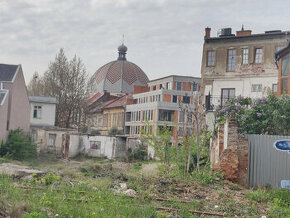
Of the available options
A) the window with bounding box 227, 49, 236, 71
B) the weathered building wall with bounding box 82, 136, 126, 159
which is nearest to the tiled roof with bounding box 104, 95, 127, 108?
the weathered building wall with bounding box 82, 136, 126, 159

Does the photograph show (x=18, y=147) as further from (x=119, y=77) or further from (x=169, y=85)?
(x=119, y=77)

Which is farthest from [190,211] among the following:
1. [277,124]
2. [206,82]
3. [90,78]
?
[90,78]

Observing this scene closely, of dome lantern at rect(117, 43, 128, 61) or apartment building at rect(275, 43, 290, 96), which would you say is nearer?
apartment building at rect(275, 43, 290, 96)

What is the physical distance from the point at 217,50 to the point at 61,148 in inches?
753

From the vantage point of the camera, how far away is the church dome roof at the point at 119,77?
8362 cm

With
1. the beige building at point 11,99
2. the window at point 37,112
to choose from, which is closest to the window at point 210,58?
the beige building at point 11,99

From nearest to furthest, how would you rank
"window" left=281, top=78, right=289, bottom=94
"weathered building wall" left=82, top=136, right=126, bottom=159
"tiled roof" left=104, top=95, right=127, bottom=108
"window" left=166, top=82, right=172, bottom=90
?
"window" left=281, top=78, right=289, bottom=94 < "weathered building wall" left=82, top=136, right=126, bottom=159 < "window" left=166, top=82, right=172, bottom=90 < "tiled roof" left=104, top=95, right=127, bottom=108

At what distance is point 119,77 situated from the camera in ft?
278

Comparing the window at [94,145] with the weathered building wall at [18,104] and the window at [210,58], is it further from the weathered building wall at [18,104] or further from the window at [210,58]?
the window at [210,58]

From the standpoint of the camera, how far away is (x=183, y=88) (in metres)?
58.3

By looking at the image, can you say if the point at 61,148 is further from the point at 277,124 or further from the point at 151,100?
the point at 277,124

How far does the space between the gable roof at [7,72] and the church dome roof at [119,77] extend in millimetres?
43459

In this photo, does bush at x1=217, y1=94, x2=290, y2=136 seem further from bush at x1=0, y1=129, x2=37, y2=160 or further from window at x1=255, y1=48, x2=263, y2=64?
bush at x1=0, y1=129, x2=37, y2=160

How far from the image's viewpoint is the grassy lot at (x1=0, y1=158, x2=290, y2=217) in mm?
10797
